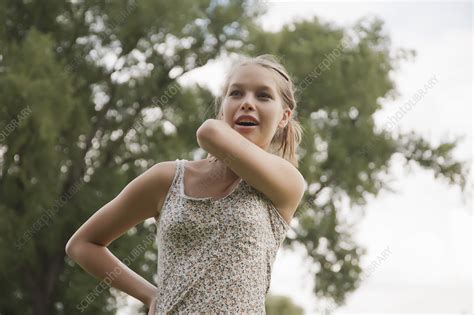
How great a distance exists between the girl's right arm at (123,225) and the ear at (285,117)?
426 millimetres

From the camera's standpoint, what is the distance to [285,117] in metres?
2.61

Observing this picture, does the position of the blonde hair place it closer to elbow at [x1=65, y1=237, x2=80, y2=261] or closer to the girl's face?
the girl's face

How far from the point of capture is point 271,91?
2.43 meters

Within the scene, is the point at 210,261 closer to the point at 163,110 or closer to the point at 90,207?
the point at 90,207

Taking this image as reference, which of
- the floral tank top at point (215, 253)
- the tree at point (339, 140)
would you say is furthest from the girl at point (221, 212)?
the tree at point (339, 140)

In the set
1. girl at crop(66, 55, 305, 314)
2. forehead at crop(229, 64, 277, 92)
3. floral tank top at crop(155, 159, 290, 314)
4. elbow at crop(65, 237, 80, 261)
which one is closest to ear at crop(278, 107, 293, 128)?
girl at crop(66, 55, 305, 314)

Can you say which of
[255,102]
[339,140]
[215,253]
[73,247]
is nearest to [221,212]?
[215,253]

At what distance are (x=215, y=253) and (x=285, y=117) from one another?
2.15ft

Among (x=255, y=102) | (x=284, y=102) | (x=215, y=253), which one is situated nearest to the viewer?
(x=215, y=253)

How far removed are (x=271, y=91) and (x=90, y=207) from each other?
14433 mm

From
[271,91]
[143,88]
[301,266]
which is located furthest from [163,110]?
[271,91]

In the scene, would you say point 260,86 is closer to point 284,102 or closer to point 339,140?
point 284,102

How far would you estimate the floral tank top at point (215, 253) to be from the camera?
2127 mm

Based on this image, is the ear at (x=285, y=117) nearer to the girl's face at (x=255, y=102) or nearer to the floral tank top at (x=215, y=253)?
the girl's face at (x=255, y=102)
